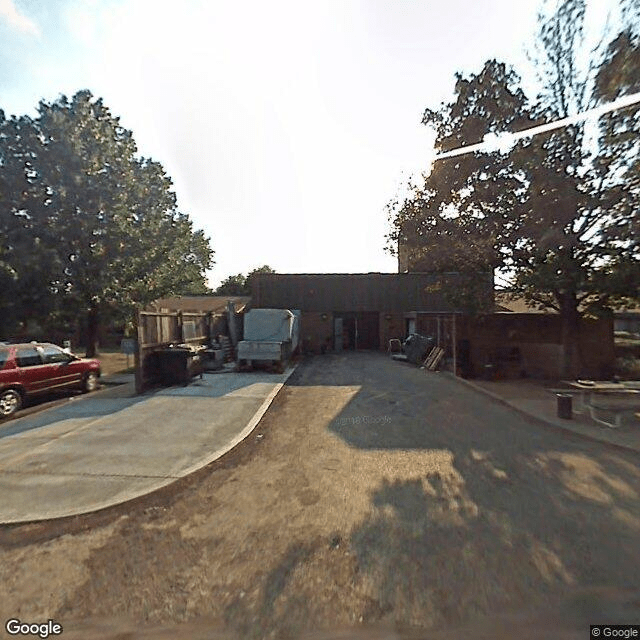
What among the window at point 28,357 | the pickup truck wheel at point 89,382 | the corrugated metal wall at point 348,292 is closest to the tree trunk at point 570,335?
the corrugated metal wall at point 348,292

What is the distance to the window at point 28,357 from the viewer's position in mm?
8853

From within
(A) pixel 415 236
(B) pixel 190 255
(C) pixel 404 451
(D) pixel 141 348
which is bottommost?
(C) pixel 404 451

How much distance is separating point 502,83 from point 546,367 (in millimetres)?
9142

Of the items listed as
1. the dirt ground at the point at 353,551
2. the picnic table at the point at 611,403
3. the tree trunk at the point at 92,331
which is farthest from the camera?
the tree trunk at the point at 92,331

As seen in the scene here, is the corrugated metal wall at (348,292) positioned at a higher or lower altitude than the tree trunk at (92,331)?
higher

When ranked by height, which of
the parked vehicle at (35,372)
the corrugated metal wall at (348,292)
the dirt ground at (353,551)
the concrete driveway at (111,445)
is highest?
the corrugated metal wall at (348,292)

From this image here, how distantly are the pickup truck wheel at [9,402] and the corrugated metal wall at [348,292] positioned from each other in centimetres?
1645

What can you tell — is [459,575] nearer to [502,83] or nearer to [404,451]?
[404,451]

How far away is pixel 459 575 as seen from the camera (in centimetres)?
299

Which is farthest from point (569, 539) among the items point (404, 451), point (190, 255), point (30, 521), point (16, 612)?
point (190, 255)

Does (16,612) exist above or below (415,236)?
below

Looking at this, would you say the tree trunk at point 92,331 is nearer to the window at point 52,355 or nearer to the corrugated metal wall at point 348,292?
the corrugated metal wall at point 348,292

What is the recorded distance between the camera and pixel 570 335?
11438 millimetres

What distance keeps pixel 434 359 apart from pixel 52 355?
13383mm
